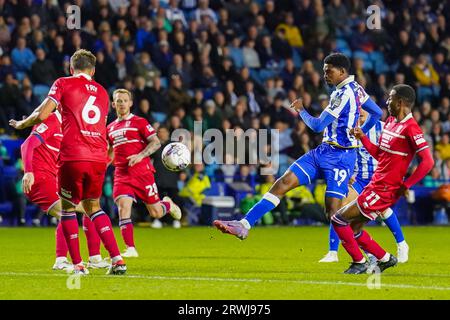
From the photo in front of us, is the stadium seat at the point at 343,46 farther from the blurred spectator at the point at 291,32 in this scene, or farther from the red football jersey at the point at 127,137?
the red football jersey at the point at 127,137

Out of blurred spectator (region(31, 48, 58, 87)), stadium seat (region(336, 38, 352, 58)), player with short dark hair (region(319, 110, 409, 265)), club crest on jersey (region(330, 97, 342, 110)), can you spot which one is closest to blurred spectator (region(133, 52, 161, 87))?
blurred spectator (region(31, 48, 58, 87))

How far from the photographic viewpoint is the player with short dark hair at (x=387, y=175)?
11.2 meters

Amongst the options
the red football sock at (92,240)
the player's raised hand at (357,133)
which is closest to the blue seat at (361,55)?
the player's raised hand at (357,133)

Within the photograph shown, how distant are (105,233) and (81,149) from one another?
89 centimetres

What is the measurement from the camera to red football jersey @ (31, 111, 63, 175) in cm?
1255

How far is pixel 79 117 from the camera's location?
10.8 metres

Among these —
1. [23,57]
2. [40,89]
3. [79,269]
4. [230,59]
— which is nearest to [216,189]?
[230,59]

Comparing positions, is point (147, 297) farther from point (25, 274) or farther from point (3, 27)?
point (3, 27)

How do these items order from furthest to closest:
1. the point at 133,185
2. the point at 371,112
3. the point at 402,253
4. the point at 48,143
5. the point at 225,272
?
1. the point at 133,185
2. the point at 402,253
3. the point at 48,143
4. the point at 371,112
5. the point at 225,272

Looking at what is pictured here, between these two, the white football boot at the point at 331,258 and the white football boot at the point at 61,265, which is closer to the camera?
the white football boot at the point at 61,265

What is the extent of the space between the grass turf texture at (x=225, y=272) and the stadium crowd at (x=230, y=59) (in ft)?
14.8

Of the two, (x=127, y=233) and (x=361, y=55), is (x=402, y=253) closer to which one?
(x=127, y=233)

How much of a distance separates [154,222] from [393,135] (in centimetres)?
1124

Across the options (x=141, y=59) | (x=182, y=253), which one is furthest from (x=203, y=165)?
(x=182, y=253)
